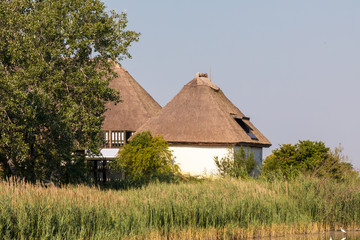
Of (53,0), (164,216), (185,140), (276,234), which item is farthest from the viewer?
(185,140)

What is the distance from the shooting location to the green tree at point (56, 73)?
2589 centimetres

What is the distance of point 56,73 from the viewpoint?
2742 cm

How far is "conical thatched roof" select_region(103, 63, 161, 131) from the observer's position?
53031 mm

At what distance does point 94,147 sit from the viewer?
28.6m

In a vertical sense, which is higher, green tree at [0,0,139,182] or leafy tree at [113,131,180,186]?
green tree at [0,0,139,182]

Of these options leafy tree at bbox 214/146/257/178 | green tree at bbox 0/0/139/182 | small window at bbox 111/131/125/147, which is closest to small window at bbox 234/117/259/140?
leafy tree at bbox 214/146/257/178

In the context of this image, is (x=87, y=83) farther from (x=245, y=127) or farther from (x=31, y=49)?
(x=245, y=127)

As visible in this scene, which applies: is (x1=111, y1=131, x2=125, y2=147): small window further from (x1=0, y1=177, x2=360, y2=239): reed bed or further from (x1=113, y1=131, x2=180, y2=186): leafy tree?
(x1=0, y1=177, x2=360, y2=239): reed bed

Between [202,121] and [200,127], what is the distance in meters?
0.76

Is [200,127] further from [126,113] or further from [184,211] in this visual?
[184,211]

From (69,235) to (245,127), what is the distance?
34309 millimetres

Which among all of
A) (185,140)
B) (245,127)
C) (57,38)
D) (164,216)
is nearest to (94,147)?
(57,38)

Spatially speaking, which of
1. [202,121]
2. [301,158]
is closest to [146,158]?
[202,121]

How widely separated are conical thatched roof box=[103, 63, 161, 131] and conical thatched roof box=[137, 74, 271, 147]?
21.0 feet
